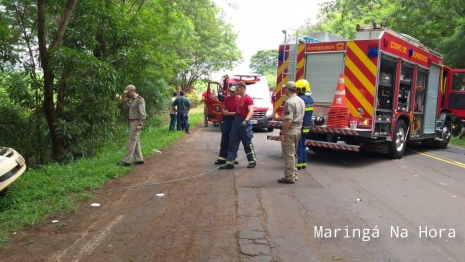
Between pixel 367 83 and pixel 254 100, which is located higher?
pixel 367 83

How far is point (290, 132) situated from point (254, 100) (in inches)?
374

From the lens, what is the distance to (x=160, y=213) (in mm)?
5254

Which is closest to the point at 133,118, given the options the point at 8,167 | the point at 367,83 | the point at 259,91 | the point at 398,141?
the point at 8,167

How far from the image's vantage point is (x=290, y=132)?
6922 mm

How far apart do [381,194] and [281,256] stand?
3.13 metres

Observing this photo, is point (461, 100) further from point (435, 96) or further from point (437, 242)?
point (437, 242)

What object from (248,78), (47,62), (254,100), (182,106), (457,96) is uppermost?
(248,78)

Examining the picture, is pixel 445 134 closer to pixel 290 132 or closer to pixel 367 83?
pixel 367 83

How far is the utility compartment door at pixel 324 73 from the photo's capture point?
9.10 meters

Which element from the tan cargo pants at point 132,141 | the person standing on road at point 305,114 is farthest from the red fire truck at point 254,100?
the person standing on road at point 305,114

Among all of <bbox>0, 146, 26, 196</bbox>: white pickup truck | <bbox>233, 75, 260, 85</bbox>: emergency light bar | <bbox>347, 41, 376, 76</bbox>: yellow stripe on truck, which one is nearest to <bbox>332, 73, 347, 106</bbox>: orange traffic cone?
<bbox>347, 41, 376, 76</bbox>: yellow stripe on truck

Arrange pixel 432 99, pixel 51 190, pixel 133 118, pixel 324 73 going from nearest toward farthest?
pixel 51 190
pixel 133 118
pixel 324 73
pixel 432 99

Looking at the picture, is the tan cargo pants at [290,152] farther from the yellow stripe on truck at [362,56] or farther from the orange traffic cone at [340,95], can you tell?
the yellow stripe on truck at [362,56]

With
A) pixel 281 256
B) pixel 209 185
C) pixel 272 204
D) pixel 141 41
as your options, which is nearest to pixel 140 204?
pixel 209 185
